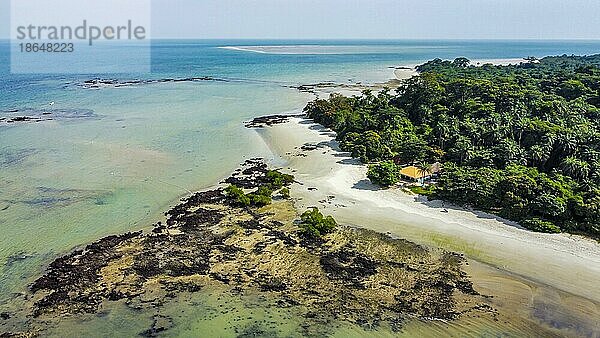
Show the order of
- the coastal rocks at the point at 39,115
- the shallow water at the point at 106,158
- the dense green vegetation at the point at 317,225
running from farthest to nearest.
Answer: the coastal rocks at the point at 39,115, the shallow water at the point at 106,158, the dense green vegetation at the point at 317,225

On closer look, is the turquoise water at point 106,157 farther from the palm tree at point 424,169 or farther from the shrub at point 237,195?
the palm tree at point 424,169

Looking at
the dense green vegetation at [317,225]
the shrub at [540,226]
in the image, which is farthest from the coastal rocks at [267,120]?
the shrub at [540,226]

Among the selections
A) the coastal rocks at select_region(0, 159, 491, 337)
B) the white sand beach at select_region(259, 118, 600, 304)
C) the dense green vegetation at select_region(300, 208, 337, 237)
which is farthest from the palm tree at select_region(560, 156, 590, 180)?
the dense green vegetation at select_region(300, 208, 337, 237)

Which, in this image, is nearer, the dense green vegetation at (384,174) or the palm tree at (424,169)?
the dense green vegetation at (384,174)

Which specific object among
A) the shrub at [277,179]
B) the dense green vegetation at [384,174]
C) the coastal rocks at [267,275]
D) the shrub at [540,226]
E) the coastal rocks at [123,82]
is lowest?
the coastal rocks at [267,275]

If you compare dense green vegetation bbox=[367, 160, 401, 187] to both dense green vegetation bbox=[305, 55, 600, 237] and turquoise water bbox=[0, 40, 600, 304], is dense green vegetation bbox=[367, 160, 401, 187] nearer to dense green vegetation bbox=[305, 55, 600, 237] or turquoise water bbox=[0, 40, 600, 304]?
dense green vegetation bbox=[305, 55, 600, 237]

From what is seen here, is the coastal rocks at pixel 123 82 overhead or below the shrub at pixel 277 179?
overhead
